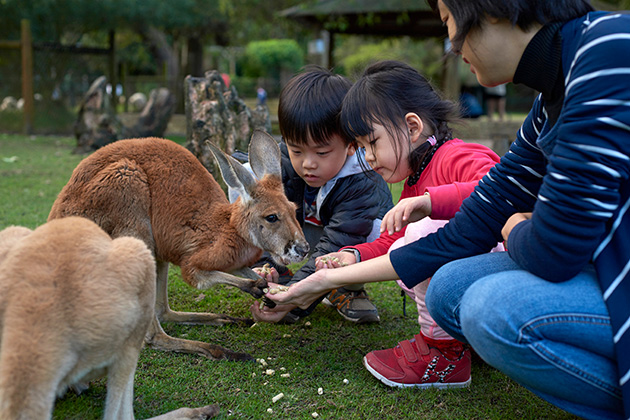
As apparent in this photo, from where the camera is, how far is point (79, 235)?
5.02ft

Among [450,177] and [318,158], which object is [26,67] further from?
[450,177]

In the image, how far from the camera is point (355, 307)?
2.48 meters

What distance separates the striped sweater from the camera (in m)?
1.16

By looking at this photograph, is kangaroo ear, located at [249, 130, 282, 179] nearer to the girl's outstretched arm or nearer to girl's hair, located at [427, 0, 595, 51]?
the girl's outstretched arm

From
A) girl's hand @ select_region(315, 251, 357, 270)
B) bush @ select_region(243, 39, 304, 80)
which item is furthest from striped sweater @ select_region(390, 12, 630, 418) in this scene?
bush @ select_region(243, 39, 304, 80)

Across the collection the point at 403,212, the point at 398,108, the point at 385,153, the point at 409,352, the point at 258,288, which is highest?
the point at 398,108

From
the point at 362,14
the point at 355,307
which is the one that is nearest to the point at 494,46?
the point at 355,307

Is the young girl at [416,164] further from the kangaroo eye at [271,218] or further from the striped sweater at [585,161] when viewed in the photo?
the striped sweater at [585,161]

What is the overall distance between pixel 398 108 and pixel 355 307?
35.5 inches

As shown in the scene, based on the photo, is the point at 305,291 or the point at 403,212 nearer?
the point at 403,212

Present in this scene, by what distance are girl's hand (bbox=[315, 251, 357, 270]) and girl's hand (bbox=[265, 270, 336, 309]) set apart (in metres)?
0.13

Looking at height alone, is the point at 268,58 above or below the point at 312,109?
below

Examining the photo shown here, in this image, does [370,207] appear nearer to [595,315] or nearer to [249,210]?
[249,210]

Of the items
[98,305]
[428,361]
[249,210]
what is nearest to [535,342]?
[428,361]
